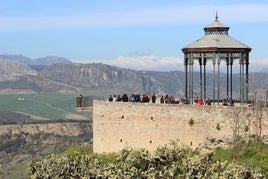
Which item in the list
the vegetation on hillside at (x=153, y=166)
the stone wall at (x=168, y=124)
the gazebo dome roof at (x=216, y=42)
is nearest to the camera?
the vegetation on hillside at (x=153, y=166)

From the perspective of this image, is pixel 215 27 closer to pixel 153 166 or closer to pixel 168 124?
pixel 168 124

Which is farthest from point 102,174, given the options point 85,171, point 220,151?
point 220,151

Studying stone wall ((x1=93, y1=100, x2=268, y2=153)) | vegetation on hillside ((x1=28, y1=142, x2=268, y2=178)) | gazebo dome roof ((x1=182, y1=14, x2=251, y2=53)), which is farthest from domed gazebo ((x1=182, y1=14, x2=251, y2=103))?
vegetation on hillside ((x1=28, y1=142, x2=268, y2=178))

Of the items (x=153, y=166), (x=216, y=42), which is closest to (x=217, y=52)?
(x=216, y=42)

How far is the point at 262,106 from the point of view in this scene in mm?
33625

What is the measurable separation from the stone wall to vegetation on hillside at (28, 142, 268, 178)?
2.55 metres

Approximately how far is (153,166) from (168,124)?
9.70 m

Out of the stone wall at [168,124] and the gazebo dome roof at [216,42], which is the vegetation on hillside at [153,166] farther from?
the gazebo dome roof at [216,42]

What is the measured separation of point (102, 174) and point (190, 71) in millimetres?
13634

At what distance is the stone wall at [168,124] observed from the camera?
1320 inches

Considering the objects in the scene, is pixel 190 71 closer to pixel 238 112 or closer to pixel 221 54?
pixel 221 54

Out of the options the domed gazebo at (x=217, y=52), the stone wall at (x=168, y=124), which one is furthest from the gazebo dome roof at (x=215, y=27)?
the stone wall at (x=168, y=124)

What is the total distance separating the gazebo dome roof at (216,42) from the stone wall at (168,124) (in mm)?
4252

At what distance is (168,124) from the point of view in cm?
3541
